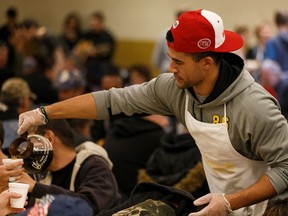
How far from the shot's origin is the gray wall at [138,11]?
33.9ft

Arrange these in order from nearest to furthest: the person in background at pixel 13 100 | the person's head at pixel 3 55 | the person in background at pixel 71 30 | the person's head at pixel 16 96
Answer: the person in background at pixel 13 100
the person's head at pixel 16 96
the person's head at pixel 3 55
the person in background at pixel 71 30

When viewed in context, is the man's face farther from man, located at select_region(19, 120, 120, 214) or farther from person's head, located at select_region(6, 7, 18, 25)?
person's head, located at select_region(6, 7, 18, 25)

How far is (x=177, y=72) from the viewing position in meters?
2.93

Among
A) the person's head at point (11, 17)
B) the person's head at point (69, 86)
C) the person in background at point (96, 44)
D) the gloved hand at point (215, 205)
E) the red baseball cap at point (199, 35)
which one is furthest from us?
the person in background at point (96, 44)

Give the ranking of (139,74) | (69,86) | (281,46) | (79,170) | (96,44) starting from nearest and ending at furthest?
(79,170) → (69,86) → (139,74) → (281,46) → (96,44)

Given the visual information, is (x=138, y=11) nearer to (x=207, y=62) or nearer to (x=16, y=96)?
(x=16, y=96)

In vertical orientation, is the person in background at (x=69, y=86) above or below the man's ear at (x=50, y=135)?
below

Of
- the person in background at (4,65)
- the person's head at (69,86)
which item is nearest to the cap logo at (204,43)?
the person's head at (69,86)

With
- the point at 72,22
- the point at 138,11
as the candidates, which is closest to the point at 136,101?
the point at 138,11

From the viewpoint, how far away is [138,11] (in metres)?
11.3

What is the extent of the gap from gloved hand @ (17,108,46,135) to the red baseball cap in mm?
661

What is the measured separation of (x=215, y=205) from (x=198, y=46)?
2.05 ft

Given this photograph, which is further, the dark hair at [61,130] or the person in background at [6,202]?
the dark hair at [61,130]

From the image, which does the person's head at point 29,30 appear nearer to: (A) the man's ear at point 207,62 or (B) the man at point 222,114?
(B) the man at point 222,114
